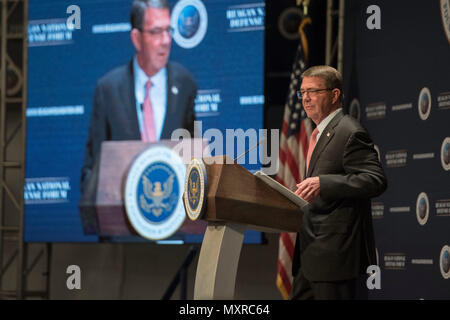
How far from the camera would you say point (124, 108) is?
6672 mm

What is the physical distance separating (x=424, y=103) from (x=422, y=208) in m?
0.79

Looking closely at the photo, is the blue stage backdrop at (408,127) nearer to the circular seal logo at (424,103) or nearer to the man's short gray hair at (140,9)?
the circular seal logo at (424,103)

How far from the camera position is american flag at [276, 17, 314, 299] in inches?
235

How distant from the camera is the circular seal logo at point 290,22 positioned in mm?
6555

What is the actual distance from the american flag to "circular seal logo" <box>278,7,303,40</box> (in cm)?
35

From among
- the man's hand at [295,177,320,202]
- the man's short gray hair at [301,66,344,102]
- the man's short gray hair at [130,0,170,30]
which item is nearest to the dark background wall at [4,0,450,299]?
the man's short gray hair at [130,0,170,30]

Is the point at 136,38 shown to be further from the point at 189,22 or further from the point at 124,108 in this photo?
the point at 124,108

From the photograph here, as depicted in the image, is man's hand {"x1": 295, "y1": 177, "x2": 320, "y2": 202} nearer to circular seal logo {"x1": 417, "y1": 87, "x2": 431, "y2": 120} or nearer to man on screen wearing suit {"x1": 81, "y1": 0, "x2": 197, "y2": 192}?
circular seal logo {"x1": 417, "y1": 87, "x2": 431, "y2": 120}

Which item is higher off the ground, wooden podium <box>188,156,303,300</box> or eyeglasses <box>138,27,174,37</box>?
eyeglasses <box>138,27,174,37</box>

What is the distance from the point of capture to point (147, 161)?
6.55 meters

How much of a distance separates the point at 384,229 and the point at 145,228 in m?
2.33

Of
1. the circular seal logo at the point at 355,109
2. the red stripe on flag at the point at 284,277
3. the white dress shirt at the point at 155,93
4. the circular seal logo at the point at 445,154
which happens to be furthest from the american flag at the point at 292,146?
the circular seal logo at the point at 445,154

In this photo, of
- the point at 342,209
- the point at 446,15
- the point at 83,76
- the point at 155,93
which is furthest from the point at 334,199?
the point at 83,76
